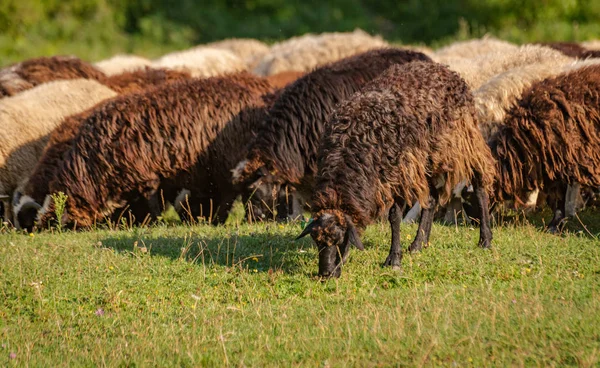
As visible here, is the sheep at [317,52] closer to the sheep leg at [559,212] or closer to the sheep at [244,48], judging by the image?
the sheep at [244,48]

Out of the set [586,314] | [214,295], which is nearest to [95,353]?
[214,295]

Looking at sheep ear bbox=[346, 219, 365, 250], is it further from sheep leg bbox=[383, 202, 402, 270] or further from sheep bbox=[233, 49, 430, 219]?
sheep bbox=[233, 49, 430, 219]

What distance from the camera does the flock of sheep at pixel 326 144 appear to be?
6.81 meters

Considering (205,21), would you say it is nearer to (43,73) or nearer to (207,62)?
(207,62)

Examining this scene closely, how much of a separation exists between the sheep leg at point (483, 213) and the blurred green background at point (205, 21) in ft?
60.1

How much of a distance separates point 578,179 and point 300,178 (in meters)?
3.03

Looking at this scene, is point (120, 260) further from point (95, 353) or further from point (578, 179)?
point (578, 179)

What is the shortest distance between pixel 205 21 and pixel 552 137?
24362 millimetres

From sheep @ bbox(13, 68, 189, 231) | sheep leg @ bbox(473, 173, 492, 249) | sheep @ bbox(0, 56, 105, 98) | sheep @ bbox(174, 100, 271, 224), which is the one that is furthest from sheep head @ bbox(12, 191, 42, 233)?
sheep leg @ bbox(473, 173, 492, 249)

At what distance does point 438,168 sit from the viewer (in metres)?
7.11

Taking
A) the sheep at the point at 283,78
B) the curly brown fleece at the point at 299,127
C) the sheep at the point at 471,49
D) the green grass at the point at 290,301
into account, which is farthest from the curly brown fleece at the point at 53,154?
the sheep at the point at 471,49

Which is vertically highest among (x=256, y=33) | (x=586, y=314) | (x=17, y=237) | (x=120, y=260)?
→ (x=586, y=314)

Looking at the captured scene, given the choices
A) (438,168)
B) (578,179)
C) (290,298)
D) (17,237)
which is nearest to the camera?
(290,298)

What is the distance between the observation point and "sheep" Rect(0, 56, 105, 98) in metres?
13.4
